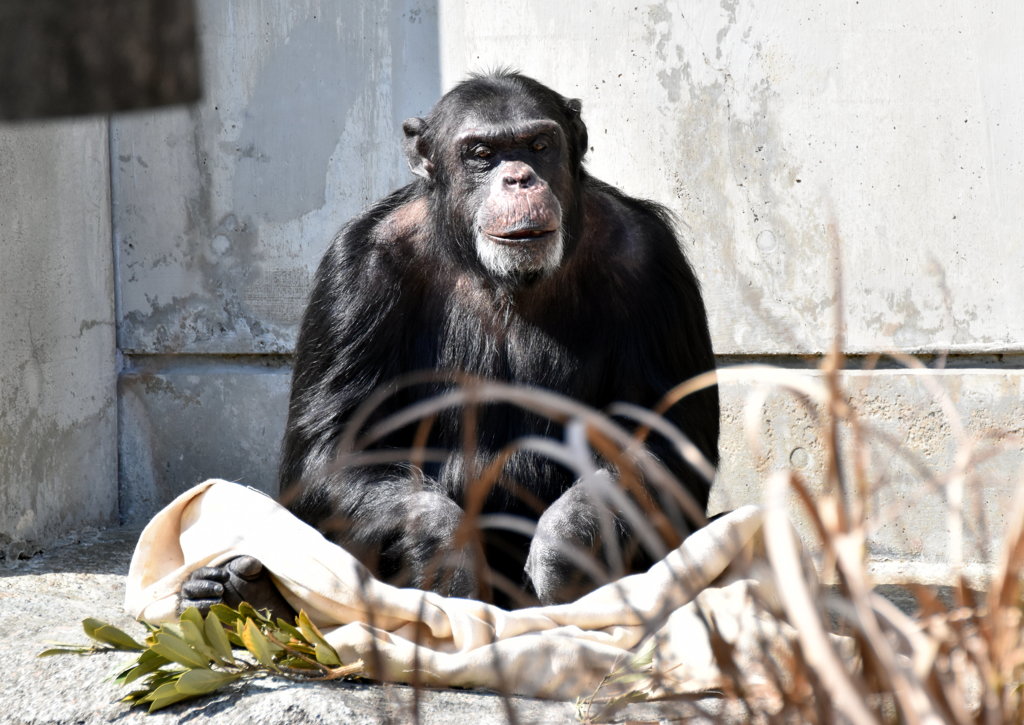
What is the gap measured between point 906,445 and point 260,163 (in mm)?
3204

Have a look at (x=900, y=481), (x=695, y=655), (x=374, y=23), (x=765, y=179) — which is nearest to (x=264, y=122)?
(x=374, y=23)

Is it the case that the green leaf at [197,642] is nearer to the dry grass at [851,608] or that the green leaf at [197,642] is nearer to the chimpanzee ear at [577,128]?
the dry grass at [851,608]

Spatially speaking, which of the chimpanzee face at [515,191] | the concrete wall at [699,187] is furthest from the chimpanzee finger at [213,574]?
the concrete wall at [699,187]

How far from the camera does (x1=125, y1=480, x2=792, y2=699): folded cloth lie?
306cm

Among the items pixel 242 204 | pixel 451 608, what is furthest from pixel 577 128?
pixel 242 204

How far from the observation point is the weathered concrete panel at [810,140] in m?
5.14

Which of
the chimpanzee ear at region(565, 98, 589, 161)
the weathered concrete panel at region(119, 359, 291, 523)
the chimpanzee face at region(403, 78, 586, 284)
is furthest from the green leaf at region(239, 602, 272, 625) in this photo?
the weathered concrete panel at region(119, 359, 291, 523)

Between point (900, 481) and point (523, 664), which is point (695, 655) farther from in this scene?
point (900, 481)

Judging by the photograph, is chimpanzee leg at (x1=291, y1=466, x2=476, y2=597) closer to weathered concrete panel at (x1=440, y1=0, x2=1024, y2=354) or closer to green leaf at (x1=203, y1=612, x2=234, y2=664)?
green leaf at (x1=203, y1=612, x2=234, y2=664)

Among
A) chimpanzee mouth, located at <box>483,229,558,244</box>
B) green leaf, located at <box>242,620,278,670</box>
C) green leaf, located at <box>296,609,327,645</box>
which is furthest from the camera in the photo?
chimpanzee mouth, located at <box>483,229,558,244</box>

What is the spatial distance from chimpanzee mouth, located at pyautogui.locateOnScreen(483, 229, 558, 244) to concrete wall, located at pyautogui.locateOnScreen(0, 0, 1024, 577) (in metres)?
1.30

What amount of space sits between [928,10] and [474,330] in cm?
250

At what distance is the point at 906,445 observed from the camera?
17.2 feet

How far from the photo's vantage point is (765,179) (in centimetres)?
539
